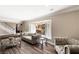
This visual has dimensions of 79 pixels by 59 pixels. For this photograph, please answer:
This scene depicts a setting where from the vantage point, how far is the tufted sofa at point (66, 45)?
176 cm

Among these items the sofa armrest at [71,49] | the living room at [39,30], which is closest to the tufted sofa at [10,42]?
the living room at [39,30]

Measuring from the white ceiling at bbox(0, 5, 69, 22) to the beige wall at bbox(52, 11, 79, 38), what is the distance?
0.76 feet

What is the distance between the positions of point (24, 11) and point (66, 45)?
1175mm

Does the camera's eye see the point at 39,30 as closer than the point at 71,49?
No

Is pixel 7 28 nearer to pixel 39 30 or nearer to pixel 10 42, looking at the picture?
pixel 10 42

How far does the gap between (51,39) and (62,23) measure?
1.49 feet

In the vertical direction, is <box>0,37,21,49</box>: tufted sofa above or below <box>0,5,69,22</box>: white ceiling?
below

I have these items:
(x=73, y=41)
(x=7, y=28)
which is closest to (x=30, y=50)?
(x=7, y=28)

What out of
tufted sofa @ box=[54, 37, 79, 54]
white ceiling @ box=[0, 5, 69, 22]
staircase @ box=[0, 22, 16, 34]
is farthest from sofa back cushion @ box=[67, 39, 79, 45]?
staircase @ box=[0, 22, 16, 34]

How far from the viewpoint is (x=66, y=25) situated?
1.92 m

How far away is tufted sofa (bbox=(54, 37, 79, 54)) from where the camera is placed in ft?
5.77

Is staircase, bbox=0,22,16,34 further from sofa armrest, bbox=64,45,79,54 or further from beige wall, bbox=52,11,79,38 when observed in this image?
sofa armrest, bbox=64,45,79,54

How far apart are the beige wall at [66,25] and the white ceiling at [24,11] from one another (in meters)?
0.23

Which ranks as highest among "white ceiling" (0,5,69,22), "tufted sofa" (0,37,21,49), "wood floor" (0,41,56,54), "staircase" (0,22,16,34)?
"white ceiling" (0,5,69,22)
